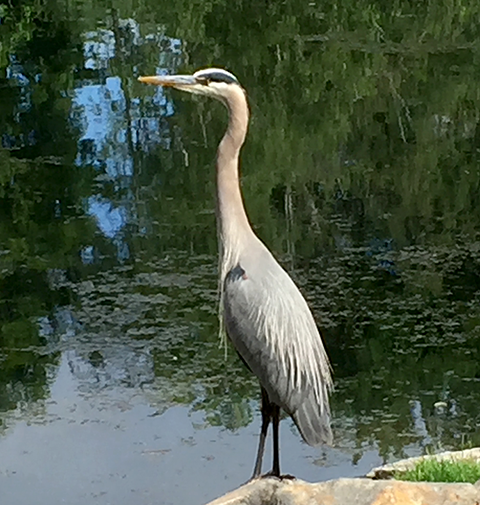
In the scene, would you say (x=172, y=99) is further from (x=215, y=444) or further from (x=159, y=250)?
(x=215, y=444)

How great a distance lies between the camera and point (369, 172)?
8367 millimetres

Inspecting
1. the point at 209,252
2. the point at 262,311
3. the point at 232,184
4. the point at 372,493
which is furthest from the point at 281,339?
the point at 209,252

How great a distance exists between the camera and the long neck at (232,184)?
3533mm

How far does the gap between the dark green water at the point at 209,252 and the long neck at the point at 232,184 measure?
1.33 metres

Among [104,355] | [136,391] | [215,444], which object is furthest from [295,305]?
[104,355]

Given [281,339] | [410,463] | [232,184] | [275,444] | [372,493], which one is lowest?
[410,463]

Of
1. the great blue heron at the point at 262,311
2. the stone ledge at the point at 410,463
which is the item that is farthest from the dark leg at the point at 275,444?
the stone ledge at the point at 410,463

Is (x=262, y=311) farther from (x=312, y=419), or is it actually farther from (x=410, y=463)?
(x=410, y=463)

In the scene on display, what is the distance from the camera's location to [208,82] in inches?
139

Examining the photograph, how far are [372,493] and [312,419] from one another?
2.53 ft

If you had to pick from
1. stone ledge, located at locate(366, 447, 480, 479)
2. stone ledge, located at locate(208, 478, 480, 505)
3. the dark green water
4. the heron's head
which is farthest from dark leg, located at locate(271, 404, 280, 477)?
the heron's head

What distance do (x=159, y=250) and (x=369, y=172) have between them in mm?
2241

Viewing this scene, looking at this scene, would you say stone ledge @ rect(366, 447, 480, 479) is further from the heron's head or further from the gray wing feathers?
the heron's head

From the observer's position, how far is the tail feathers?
345 centimetres
